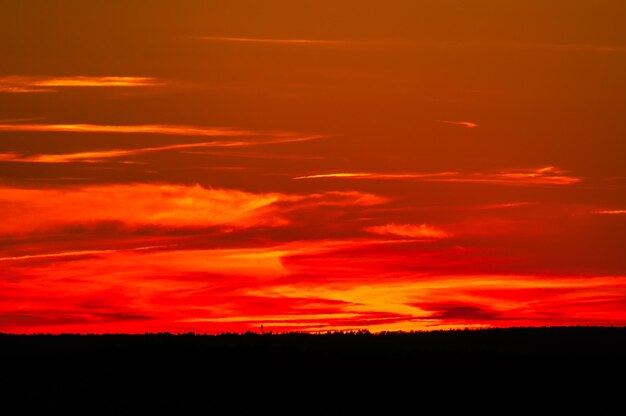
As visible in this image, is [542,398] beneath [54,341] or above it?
beneath

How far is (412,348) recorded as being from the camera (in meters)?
45.9

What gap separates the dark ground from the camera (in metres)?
37.2

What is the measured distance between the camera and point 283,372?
1619 inches

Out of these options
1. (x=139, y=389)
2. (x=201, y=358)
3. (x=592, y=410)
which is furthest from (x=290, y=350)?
(x=592, y=410)

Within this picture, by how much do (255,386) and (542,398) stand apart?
8.02m

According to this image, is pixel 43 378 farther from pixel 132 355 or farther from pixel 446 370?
pixel 446 370

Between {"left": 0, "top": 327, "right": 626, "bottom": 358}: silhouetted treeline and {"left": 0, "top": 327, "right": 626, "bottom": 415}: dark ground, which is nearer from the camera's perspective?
{"left": 0, "top": 327, "right": 626, "bottom": 415}: dark ground

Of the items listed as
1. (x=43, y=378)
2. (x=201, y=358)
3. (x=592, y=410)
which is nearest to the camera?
(x=592, y=410)

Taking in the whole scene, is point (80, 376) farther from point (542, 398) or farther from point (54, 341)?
point (542, 398)

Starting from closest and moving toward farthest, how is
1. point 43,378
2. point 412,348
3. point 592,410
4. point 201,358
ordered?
1. point 592,410
2. point 43,378
3. point 201,358
4. point 412,348

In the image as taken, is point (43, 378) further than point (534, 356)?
No

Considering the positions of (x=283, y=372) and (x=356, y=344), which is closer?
(x=283, y=372)

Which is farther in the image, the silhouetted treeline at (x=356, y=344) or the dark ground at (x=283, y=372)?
the silhouetted treeline at (x=356, y=344)

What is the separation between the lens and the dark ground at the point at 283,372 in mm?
37188
